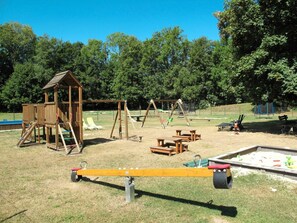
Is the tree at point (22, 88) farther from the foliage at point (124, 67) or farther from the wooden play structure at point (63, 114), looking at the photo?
the wooden play structure at point (63, 114)

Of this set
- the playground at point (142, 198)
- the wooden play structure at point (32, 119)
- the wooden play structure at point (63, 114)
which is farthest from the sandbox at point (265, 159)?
the wooden play structure at point (32, 119)

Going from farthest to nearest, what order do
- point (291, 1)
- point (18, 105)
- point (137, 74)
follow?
point (137, 74) < point (18, 105) < point (291, 1)

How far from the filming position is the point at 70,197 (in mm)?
6184

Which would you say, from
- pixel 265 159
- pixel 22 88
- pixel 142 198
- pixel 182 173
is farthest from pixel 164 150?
pixel 22 88

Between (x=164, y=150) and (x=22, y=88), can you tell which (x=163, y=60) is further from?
(x=164, y=150)

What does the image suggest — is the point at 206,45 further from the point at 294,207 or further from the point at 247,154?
the point at 294,207

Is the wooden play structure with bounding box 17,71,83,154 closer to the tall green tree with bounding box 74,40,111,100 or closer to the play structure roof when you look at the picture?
the play structure roof

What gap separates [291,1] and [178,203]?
14.4m

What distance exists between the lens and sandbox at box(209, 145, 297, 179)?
7.32 m

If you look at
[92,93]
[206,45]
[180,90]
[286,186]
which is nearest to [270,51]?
[286,186]

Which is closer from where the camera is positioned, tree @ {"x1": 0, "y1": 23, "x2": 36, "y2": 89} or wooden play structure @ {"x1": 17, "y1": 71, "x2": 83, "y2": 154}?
wooden play structure @ {"x1": 17, "y1": 71, "x2": 83, "y2": 154}

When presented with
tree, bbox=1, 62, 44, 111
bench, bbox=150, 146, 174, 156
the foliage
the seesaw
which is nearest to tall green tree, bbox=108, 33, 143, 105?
the foliage

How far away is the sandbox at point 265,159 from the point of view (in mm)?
7316

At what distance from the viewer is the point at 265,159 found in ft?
29.9
